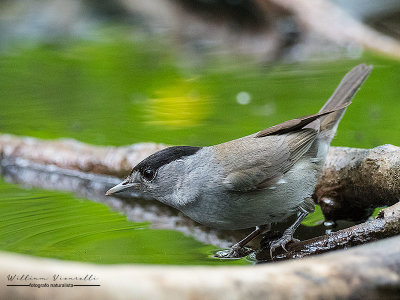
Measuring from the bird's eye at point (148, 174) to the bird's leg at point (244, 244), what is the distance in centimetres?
79

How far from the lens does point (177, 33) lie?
508 inches

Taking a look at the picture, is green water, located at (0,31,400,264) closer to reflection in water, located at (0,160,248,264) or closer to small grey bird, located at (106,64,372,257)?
reflection in water, located at (0,160,248,264)

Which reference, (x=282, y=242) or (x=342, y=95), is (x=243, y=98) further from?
(x=282, y=242)

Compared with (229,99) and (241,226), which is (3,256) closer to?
(241,226)

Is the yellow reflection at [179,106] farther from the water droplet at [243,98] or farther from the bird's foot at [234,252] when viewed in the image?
the bird's foot at [234,252]

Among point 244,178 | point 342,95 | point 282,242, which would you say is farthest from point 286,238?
Answer: point 342,95

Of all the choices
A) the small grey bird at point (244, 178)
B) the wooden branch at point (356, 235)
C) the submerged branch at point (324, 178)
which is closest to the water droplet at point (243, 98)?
the submerged branch at point (324, 178)

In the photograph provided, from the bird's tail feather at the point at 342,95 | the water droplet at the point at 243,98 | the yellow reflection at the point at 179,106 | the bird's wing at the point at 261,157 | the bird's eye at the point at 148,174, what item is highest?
the bird's tail feather at the point at 342,95

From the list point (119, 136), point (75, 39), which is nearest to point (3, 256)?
point (119, 136)

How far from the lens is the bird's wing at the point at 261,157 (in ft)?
15.1

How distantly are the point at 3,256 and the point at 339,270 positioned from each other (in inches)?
55.9

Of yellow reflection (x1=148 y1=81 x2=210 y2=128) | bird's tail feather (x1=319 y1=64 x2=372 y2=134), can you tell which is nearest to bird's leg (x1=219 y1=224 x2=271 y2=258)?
bird's tail feather (x1=319 y1=64 x2=372 y2=134)

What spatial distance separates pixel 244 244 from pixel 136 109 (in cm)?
389

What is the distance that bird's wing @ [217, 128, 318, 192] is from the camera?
4590 mm
